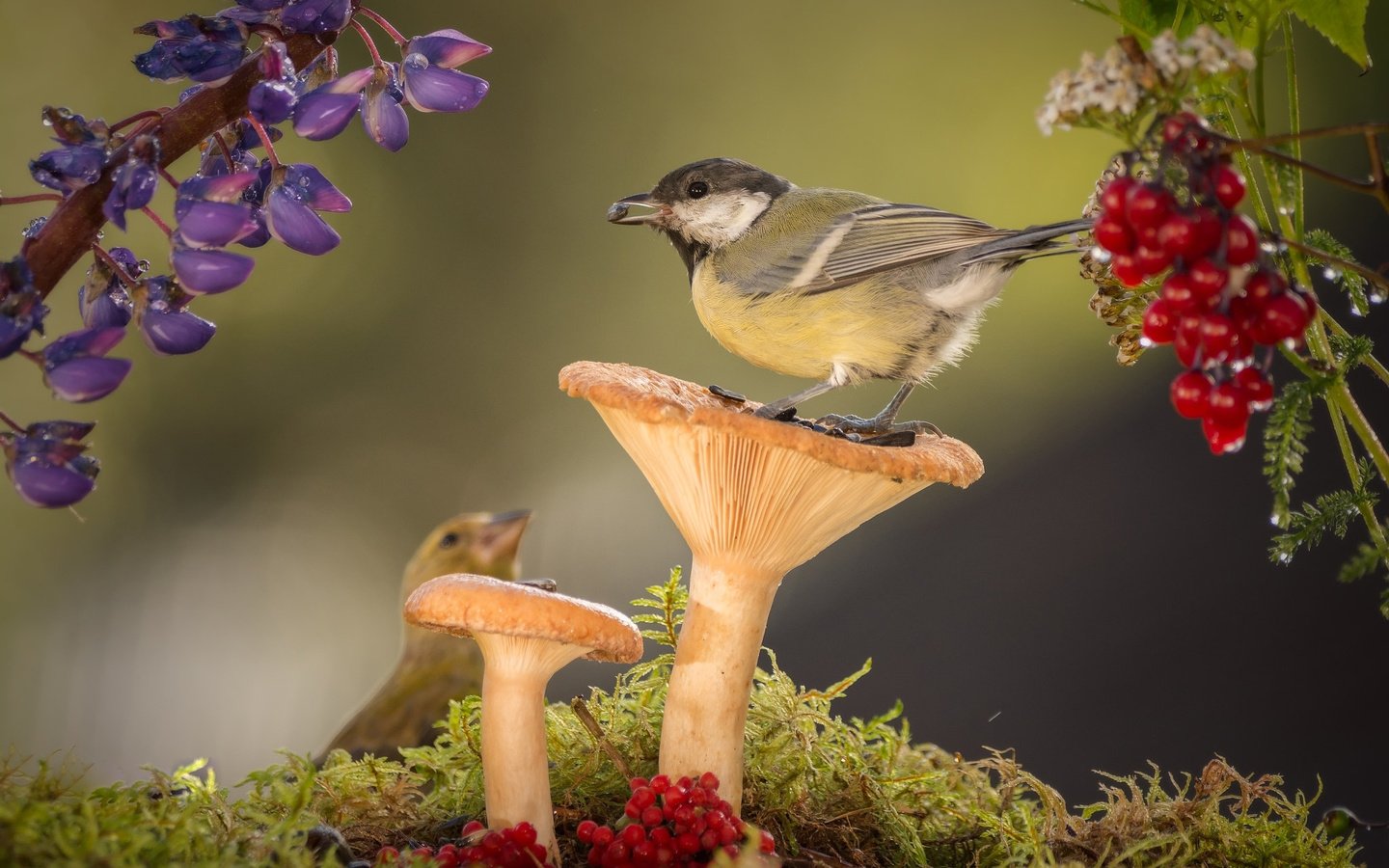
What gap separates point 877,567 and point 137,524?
2.16 metres

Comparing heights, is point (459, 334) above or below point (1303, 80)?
below

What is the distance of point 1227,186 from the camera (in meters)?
0.95

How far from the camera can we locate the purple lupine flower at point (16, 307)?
101 cm

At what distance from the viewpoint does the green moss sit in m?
1.39

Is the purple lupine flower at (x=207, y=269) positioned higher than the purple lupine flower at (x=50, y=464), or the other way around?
the purple lupine flower at (x=207, y=269)

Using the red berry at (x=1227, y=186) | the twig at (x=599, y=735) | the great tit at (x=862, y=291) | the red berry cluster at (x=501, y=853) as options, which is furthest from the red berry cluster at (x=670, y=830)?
the red berry at (x=1227, y=186)

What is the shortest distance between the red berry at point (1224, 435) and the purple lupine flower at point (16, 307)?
1.00 m

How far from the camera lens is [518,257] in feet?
11.9

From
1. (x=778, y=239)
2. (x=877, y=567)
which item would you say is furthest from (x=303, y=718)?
(x=778, y=239)

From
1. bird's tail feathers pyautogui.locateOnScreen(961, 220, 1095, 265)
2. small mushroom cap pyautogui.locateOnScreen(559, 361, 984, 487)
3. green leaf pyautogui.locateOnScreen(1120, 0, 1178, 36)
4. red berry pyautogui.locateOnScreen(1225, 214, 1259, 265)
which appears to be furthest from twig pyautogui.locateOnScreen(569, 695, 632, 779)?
green leaf pyautogui.locateOnScreen(1120, 0, 1178, 36)

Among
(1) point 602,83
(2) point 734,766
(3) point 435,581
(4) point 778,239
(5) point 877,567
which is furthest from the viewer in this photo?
(1) point 602,83

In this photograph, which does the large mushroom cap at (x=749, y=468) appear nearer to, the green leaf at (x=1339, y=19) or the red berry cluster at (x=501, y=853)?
the red berry cluster at (x=501, y=853)

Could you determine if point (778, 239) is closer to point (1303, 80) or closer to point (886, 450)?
point (886, 450)

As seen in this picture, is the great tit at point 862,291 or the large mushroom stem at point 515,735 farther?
the great tit at point 862,291
